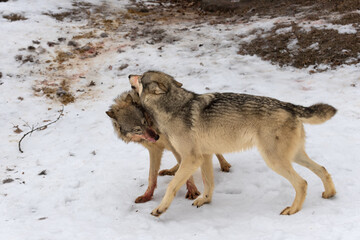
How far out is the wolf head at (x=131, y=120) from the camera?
4.56m

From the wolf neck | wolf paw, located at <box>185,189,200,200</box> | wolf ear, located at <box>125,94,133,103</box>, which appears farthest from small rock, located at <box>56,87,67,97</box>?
wolf paw, located at <box>185,189,200,200</box>

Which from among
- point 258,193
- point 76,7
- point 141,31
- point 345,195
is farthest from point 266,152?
point 76,7

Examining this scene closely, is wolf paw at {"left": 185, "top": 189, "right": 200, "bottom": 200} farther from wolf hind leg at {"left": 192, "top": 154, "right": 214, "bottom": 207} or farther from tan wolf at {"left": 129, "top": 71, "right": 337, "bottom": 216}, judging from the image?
tan wolf at {"left": 129, "top": 71, "right": 337, "bottom": 216}

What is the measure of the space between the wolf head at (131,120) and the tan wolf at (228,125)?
6.9 inches

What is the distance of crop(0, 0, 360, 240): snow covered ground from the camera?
4.03 meters

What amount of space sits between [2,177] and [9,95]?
12.4ft

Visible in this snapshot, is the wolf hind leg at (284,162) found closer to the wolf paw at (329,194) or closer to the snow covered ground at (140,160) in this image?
the snow covered ground at (140,160)

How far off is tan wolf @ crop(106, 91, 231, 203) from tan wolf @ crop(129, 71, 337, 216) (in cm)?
19

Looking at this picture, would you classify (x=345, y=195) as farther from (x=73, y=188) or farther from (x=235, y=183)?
(x=73, y=188)

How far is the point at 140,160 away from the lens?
6.12 m

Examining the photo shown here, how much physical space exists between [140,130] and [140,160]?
166 cm

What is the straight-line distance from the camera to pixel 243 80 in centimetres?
877

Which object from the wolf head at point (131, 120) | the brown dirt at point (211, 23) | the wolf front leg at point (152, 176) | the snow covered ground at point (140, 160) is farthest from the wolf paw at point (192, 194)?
the brown dirt at point (211, 23)

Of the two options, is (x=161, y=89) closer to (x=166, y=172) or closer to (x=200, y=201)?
(x=200, y=201)
